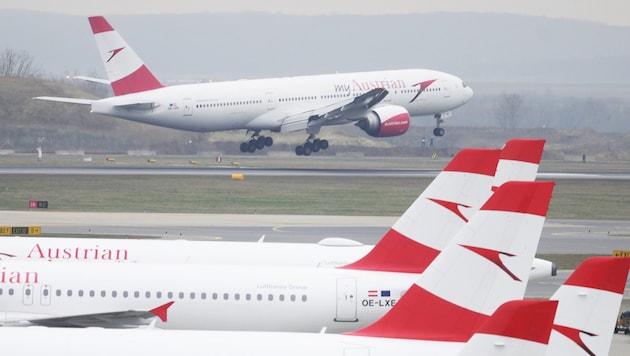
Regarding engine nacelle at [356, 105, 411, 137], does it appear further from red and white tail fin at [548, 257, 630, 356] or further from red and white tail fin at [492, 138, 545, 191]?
red and white tail fin at [548, 257, 630, 356]

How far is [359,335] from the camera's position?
18703mm

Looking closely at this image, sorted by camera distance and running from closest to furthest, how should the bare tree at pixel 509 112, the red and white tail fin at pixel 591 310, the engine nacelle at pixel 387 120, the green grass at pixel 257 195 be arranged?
the red and white tail fin at pixel 591 310, the green grass at pixel 257 195, the engine nacelle at pixel 387 120, the bare tree at pixel 509 112

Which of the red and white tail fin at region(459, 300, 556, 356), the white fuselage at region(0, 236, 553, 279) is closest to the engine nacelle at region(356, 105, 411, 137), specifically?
the white fuselage at region(0, 236, 553, 279)

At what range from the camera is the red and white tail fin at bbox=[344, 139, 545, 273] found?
2591 cm

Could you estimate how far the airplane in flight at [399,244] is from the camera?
84.8 ft

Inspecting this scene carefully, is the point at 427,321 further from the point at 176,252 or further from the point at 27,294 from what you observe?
the point at 176,252

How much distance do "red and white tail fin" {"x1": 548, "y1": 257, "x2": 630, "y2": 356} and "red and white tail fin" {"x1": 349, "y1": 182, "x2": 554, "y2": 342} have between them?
2.67 ft

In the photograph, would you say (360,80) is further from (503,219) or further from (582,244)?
(503,219)

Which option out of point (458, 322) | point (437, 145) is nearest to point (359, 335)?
point (458, 322)

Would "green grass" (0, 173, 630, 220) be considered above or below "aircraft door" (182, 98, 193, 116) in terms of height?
below

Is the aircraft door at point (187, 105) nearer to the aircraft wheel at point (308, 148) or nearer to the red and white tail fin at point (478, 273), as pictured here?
the aircraft wheel at point (308, 148)

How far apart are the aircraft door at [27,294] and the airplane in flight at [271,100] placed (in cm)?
6977

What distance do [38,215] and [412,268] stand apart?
37.8 metres

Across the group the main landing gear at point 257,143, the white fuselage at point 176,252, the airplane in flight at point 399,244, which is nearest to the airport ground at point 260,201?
the main landing gear at point 257,143
